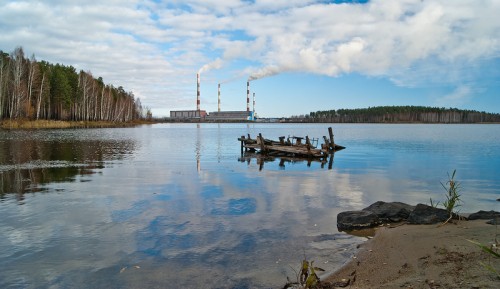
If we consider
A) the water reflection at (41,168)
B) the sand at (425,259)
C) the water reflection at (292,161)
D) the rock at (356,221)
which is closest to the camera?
the sand at (425,259)

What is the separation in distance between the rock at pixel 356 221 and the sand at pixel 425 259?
0.75 meters

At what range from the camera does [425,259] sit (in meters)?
6.74

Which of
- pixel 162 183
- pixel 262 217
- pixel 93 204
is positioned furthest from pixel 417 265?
pixel 162 183

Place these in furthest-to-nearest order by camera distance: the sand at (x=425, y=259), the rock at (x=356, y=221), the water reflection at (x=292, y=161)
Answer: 1. the water reflection at (x=292, y=161)
2. the rock at (x=356, y=221)
3. the sand at (x=425, y=259)

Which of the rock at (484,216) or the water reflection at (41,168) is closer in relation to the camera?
the rock at (484,216)

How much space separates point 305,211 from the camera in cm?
1207

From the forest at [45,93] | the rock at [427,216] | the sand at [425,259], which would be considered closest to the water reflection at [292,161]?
the rock at [427,216]

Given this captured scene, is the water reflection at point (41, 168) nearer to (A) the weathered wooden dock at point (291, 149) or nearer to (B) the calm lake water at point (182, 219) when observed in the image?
(B) the calm lake water at point (182, 219)

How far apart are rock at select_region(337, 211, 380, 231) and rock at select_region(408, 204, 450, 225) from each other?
0.96 metres

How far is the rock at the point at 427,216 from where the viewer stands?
31.7ft

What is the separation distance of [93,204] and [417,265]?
10090 mm

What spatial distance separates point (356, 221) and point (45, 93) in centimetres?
8484

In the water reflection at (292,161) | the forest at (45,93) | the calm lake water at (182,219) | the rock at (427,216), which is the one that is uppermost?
the forest at (45,93)

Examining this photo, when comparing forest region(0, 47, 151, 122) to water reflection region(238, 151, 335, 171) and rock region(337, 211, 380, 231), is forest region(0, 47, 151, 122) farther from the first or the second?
rock region(337, 211, 380, 231)
